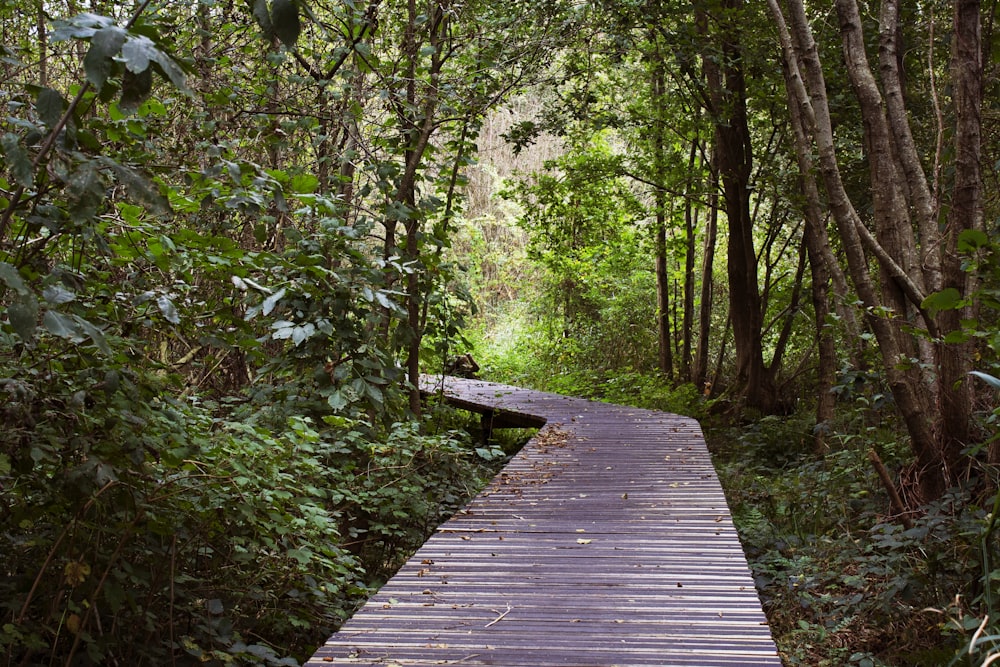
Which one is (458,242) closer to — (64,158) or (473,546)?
(473,546)

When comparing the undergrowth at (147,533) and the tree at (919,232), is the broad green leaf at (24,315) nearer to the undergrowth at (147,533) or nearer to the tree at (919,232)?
the undergrowth at (147,533)

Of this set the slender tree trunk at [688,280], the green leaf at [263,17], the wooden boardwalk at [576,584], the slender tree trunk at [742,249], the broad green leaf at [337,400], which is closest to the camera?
the green leaf at [263,17]

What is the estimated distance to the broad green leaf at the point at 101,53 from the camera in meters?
1.76

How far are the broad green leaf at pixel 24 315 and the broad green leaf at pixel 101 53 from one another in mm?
596

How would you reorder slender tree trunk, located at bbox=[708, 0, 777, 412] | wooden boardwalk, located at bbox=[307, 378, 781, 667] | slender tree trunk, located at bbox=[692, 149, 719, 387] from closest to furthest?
1. wooden boardwalk, located at bbox=[307, 378, 781, 667]
2. slender tree trunk, located at bbox=[708, 0, 777, 412]
3. slender tree trunk, located at bbox=[692, 149, 719, 387]

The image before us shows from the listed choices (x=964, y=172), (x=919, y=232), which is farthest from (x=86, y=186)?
(x=919, y=232)

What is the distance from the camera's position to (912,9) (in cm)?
802

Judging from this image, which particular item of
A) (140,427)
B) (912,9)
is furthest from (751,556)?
(912,9)

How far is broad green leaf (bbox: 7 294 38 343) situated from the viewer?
6.68 feet

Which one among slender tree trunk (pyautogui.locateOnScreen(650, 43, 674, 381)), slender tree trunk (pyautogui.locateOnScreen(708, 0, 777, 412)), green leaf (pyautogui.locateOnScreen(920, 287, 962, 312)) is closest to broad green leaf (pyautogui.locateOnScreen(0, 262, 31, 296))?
green leaf (pyautogui.locateOnScreen(920, 287, 962, 312))

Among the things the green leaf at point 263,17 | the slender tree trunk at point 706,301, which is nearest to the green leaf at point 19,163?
the green leaf at point 263,17

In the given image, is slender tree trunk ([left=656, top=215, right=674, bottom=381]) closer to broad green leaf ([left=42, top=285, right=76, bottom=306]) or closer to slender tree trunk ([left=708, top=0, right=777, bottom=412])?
slender tree trunk ([left=708, top=0, right=777, bottom=412])

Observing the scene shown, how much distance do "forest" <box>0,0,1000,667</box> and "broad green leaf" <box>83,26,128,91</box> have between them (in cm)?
1

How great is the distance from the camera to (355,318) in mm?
5574
